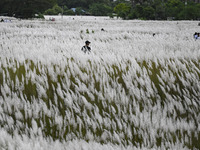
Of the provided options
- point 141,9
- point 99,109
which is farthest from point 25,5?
point 99,109

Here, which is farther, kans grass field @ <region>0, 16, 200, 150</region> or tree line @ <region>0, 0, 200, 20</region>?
tree line @ <region>0, 0, 200, 20</region>

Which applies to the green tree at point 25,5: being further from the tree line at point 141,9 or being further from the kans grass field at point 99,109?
the kans grass field at point 99,109

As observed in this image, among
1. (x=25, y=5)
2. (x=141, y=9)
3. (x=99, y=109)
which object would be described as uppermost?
(x=141, y=9)

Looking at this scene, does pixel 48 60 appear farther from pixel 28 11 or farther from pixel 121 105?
pixel 28 11

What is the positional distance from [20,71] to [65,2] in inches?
5500

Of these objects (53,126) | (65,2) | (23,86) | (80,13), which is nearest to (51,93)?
(23,86)

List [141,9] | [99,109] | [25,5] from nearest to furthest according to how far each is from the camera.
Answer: [99,109] < [25,5] < [141,9]

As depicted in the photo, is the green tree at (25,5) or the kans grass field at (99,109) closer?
the kans grass field at (99,109)

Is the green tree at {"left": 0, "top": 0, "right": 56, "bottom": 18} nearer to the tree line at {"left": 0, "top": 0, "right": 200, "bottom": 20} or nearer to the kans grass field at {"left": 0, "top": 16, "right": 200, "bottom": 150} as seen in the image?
the tree line at {"left": 0, "top": 0, "right": 200, "bottom": 20}

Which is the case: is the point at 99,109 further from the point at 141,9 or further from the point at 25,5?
the point at 141,9

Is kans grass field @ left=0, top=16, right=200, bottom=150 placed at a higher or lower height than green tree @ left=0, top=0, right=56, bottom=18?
lower

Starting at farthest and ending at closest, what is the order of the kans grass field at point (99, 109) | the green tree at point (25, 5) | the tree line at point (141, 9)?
the tree line at point (141, 9) < the green tree at point (25, 5) < the kans grass field at point (99, 109)

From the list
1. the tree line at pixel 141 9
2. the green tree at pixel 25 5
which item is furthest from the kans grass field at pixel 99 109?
the tree line at pixel 141 9

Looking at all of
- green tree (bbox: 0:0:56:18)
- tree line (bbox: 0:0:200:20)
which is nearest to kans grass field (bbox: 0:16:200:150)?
green tree (bbox: 0:0:56:18)
